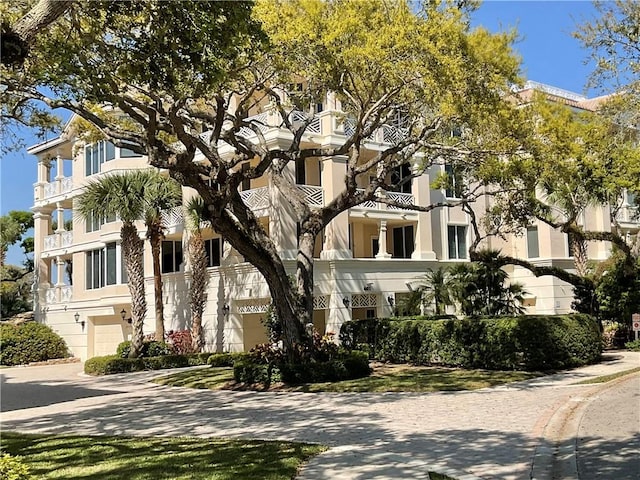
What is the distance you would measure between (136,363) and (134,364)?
0.09 meters

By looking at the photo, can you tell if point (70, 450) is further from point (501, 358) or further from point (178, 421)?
point (501, 358)

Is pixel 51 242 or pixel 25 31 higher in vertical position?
pixel 51 242

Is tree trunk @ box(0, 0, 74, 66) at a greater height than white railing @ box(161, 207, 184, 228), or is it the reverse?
white railing @ box(161, 207, 184, 228)

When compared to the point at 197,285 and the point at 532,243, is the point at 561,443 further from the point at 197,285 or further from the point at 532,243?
the point at 532,243

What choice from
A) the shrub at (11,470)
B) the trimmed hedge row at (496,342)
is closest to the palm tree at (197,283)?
the trimmed hedge row at (496,342)

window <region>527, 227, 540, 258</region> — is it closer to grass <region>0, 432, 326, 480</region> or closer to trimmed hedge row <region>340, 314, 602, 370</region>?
trimmed hedge row <region>340, 314, 602, 370</region>

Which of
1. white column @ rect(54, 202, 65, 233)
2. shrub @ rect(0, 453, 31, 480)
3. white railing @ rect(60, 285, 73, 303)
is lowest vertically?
shrub @ rect(0, 453, 31, 480)

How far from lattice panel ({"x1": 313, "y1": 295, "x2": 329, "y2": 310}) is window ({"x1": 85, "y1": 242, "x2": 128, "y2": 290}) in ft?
35.8

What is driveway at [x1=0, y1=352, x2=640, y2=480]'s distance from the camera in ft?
29.4

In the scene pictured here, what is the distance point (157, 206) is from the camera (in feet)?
91.9

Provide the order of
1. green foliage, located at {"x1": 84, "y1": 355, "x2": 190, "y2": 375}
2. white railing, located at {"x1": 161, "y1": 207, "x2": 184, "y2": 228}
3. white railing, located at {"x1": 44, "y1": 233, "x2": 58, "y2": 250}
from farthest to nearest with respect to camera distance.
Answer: white railing, located at {"x1": 44, "y1": 233, "x2": 58, "y2": 250} → white railing, located at {"x1": 161, "y1": 207, "x2": 184, "y2": 228} → green foliage, located at {"x1": 84, "y1": 355, "x2": 190, "y2": 375}

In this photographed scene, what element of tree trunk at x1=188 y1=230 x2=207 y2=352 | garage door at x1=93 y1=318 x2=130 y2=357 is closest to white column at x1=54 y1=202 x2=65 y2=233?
garage door at x1=93 y1=318 x2=130 y2=357

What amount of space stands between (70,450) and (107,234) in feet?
83.3

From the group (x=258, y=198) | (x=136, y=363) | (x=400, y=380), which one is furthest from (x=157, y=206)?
(x=400, y=380)
